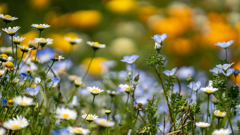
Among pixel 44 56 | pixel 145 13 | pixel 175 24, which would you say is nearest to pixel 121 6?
pixel 145 13

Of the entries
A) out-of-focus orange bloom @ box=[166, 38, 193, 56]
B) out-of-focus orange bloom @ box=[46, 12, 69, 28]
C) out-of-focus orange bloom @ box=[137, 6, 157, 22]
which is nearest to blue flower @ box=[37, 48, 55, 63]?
out-of-focus orange bloom @ box=[46, 12, 69, 28]

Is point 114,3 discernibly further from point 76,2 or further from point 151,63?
point 151,63

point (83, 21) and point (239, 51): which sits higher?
point (83, 21)

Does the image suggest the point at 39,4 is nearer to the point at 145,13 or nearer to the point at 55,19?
the point at 55,19

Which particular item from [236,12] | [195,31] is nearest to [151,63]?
[195,31]

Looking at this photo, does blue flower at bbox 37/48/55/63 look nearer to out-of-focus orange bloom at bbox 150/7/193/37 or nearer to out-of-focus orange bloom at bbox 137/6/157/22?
out-of-focus orange bloom at bbox 150/7/193/37

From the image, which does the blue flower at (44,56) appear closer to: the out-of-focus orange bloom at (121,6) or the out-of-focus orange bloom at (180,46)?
the out-of-focus orange bloom at (180,46)

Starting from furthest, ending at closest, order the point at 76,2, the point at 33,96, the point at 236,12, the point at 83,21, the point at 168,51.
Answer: the point at 236,12 → the point at 76,2 → the point at 83,21 → the point at 168,51 → the point at 33,96
